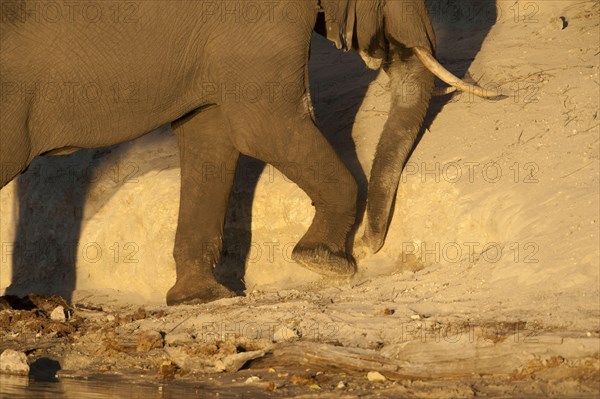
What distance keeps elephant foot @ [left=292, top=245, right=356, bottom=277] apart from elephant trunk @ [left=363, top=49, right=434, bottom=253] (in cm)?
25

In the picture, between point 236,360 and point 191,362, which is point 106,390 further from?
point 236,360

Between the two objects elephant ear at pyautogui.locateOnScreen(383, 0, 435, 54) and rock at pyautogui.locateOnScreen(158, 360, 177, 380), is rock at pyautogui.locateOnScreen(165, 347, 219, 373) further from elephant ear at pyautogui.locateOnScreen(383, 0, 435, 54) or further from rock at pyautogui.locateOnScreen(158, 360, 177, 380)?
elephant ear at pyautogui.locateOnScreen(383, 0, 435, 54)

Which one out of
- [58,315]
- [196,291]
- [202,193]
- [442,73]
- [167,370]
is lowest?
[167,370]

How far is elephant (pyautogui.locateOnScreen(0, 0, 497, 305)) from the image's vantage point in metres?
8.62

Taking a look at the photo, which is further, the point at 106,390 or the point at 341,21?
the point at 341,21

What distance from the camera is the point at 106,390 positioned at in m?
7.43

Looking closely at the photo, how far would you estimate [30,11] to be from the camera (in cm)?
847

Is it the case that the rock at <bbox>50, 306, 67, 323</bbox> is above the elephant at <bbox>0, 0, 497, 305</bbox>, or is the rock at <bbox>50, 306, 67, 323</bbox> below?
below

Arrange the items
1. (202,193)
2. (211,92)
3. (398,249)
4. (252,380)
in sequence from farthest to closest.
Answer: (202,193) → (398,249) → (211,92) → (252,380)

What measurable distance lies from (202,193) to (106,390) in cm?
281

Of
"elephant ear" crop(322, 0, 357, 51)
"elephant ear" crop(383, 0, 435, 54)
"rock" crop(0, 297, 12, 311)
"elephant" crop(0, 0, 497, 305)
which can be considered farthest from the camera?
"rock" crop(0, 297, 12, 311)

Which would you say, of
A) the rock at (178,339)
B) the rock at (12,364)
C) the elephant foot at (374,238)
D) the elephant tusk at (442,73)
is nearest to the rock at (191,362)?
the rock at (178,339)

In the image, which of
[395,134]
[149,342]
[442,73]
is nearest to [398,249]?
[395,134]

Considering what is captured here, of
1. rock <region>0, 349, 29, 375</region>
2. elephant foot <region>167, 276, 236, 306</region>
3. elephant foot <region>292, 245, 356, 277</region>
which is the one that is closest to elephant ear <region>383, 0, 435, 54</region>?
elephant foot <region>292, 245, 356, 277</region>
